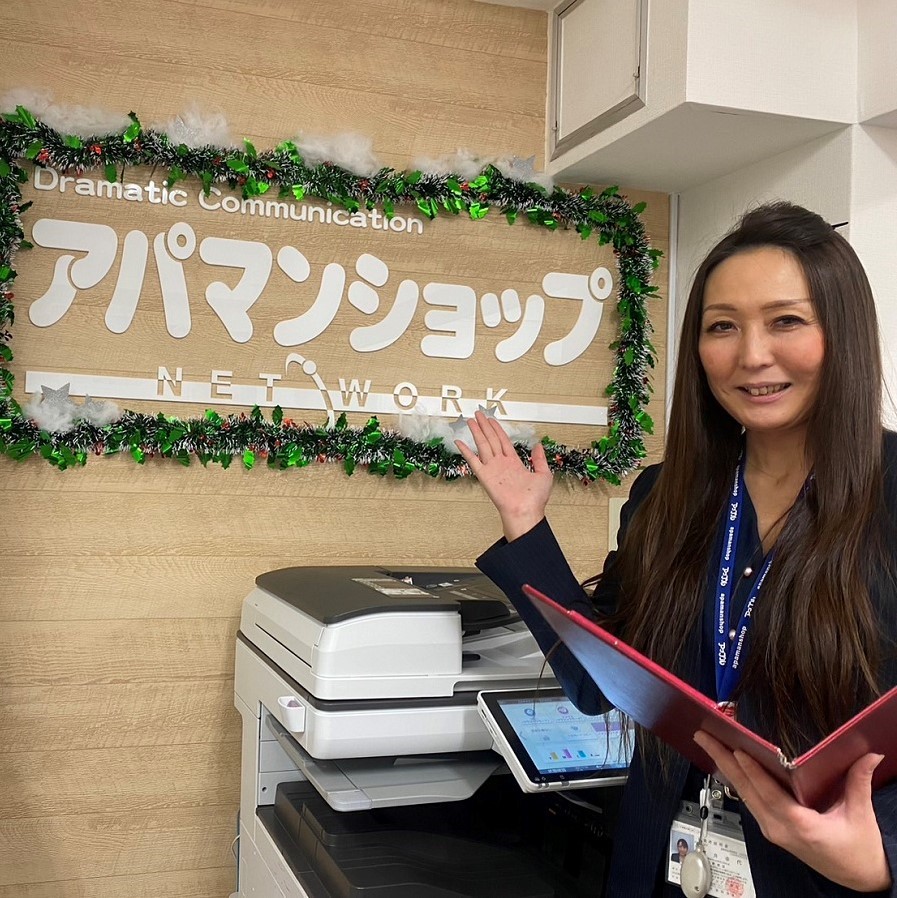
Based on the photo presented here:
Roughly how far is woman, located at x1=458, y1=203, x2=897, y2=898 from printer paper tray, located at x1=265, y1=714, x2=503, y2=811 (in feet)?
0.95

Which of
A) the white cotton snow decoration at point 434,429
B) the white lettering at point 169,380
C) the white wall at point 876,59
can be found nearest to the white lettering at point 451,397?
the white cotton snow decoration at point 434,429

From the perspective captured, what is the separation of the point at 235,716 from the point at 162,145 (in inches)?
51.8

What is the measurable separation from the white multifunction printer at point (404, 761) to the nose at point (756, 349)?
22.1 inches

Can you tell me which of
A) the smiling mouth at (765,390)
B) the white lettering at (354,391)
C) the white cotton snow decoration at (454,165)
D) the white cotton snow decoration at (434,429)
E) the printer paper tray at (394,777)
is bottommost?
the printer paper tray at (394,777)

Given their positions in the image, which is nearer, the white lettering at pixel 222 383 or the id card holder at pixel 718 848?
the id card holder at pixel 718 848

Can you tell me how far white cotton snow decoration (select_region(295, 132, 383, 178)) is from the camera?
92.7 inches

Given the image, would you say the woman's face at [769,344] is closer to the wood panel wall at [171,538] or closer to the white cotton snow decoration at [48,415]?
the wood panel wall at [171,538]

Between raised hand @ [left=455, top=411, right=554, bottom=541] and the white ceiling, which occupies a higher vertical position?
the white ceiling

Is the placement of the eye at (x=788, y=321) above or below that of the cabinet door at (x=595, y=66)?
below

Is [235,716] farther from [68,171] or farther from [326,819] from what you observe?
[68,171]

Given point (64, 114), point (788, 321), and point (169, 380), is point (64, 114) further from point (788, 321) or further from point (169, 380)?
point (788, 321)

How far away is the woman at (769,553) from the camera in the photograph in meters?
1.14

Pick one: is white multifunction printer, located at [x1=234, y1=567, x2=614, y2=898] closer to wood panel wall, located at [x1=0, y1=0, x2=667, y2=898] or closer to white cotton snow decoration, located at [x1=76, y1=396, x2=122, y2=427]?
wood panel wall, located at [x1=0, y1=0, x2=667, y2=898]

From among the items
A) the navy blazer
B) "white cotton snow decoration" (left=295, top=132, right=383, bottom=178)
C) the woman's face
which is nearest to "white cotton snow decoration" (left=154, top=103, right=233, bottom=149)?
"white cotton snow decoration" (left=295, top=132, right=383, bottom=178)
